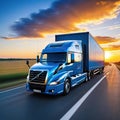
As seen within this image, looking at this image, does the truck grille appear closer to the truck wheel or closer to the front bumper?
the front bumper

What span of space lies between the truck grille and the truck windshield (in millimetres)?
1661

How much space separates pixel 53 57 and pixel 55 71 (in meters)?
1.64

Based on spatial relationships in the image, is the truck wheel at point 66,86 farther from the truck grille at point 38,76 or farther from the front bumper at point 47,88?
the truck grille at point 38,76

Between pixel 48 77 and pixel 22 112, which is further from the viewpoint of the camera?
pixel 48 77

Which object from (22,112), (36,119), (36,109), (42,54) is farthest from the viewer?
(42,54)

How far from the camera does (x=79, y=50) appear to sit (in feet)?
40.9

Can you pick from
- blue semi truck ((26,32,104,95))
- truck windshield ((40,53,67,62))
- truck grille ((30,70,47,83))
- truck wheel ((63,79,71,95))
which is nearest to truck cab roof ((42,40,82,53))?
blue semi truck ((26,32,104,95))

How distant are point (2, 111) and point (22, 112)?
0.86m

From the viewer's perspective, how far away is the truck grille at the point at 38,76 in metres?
8.56

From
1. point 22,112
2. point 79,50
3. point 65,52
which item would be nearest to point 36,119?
point 22,112

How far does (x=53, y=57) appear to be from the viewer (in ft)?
33.7

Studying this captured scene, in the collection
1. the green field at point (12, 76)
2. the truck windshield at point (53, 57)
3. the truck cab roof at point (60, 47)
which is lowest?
the green field at point (12, 76)

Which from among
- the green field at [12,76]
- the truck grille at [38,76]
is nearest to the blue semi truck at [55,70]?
the truck grille at [38,76]

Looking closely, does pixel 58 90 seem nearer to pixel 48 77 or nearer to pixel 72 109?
pixel 48 77
